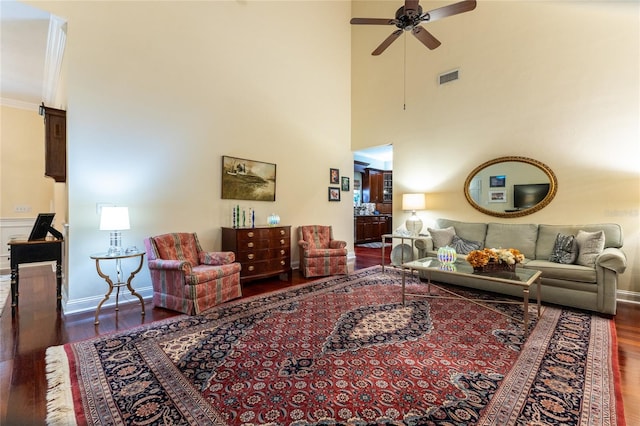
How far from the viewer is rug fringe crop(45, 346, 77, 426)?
154cm

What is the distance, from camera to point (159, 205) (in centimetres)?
380

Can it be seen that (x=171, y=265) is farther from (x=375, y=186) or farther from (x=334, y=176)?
(x=375, y=186)

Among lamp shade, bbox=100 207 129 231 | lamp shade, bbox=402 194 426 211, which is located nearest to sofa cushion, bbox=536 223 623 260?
lamp shade, bbox=402 194 426 211

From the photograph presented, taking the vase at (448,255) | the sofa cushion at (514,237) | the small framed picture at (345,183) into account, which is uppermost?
the small framed picture at (345,183)

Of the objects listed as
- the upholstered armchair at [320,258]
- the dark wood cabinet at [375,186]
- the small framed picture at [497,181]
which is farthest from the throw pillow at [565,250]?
Answer: the dark wood cabinet at [375,186]

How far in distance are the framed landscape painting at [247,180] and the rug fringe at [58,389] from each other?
267 cm

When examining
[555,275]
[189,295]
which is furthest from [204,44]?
[555,275]

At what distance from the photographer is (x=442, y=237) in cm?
448

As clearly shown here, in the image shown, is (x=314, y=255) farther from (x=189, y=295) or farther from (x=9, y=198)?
(x=9, y=198)

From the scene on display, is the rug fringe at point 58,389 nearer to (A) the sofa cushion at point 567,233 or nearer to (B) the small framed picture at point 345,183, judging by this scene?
(A) the sofa cushion at point 567,233

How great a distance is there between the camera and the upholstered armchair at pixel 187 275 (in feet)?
10.0

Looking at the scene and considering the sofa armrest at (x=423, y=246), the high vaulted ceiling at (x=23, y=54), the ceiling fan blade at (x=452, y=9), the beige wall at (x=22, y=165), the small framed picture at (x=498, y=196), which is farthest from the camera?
the beige wall at (x=22, y=165)

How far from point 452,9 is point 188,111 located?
3455 millimetres

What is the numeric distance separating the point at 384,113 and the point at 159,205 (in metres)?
4.59
